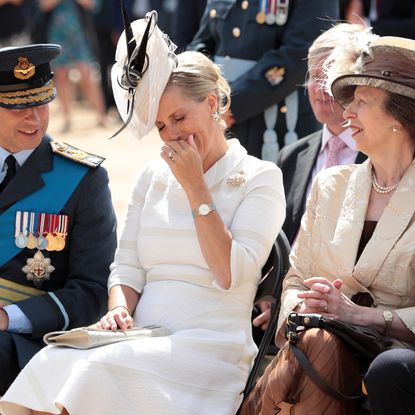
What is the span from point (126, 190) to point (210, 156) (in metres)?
6.64

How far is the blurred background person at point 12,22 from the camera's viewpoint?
1633 centimetres

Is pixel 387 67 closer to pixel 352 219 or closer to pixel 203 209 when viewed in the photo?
pixel 352 219

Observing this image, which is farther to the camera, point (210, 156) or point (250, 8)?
point (250, 8)

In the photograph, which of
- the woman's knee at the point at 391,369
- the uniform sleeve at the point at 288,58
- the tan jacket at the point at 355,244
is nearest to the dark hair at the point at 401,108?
the tan jacket at the point at 355,244

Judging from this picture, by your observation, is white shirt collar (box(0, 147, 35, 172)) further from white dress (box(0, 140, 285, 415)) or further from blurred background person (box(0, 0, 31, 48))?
blurred background person (box(0, 0, 31, 48))

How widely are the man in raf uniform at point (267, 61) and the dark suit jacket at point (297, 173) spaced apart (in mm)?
658

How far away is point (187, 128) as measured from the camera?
4.17 m

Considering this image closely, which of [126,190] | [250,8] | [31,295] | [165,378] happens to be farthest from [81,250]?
[126,190]

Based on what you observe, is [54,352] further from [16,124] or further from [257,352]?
[16,124]

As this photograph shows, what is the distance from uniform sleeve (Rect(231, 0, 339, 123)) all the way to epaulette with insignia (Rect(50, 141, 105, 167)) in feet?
3.81

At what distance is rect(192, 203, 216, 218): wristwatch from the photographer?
396 centimetres

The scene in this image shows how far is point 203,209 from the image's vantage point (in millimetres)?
3971

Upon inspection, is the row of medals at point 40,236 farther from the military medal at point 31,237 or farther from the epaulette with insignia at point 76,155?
the epaulette with insignia at point 76,155

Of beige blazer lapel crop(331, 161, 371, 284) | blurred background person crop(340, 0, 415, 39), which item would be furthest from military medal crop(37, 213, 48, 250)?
blurred background person crop(340, 0, 415, 39)
